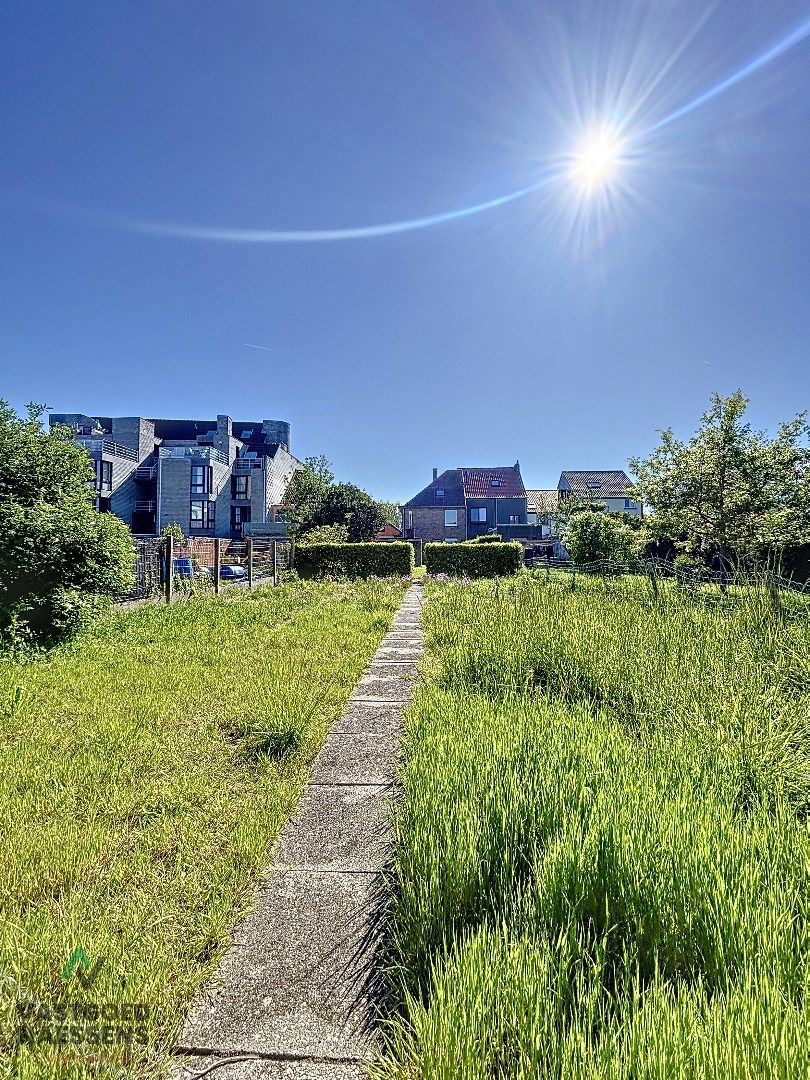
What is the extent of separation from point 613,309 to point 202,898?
49.7 ft

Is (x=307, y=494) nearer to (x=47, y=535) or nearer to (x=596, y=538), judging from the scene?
(x=596, y=538)

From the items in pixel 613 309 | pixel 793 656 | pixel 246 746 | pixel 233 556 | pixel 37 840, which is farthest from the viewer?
pixel 233 556

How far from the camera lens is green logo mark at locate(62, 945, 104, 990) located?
1.26 m

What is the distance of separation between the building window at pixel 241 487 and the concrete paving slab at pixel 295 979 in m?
40.3

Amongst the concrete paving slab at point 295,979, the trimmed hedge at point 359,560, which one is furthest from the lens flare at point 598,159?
the trimmed hedge at point 359,560

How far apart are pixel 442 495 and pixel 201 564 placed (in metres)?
31.1

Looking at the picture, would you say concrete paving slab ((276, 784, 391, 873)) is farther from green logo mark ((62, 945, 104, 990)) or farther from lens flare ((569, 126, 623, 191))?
lens flare ((569, 126, 623, 191))

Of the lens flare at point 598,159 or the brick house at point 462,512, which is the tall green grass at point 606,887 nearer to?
the lens flare at point 598,159

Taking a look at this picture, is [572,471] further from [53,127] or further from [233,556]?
[53,127]

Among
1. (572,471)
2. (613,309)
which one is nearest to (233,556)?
(613,309)

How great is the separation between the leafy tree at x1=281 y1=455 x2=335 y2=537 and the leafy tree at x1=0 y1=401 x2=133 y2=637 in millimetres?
20232

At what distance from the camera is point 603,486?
142 ft

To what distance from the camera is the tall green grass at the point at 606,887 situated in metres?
1.00

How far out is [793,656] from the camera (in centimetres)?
352
